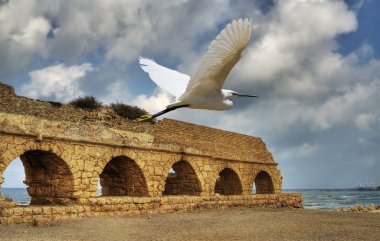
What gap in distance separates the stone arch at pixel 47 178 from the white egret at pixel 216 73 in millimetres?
6273

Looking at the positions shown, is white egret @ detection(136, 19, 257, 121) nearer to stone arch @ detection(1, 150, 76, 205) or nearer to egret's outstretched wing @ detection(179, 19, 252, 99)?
egret's outstretched wing @ detection(179, 19, 252, 99)

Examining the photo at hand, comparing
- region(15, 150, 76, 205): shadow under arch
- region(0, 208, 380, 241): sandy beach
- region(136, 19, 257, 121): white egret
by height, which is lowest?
region(0, 208, 380, 241): sandy beach

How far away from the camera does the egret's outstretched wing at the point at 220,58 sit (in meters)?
4.43

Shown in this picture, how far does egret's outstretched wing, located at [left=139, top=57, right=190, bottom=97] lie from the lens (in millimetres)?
5610

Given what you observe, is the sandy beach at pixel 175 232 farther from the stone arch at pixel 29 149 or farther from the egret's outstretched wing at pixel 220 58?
the egret's outstretched wing at pixel 220 58

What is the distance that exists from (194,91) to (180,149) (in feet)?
29.8

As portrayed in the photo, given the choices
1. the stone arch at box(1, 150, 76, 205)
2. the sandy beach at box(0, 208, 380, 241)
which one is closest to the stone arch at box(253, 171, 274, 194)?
the sandy beach at box(0, 208, 380, 241)

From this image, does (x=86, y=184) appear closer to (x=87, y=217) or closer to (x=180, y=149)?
(x=87, y=217)

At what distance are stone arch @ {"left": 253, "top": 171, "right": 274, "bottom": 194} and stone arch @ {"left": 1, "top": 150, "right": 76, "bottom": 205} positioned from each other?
1050 centimetres

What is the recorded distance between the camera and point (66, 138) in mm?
10570

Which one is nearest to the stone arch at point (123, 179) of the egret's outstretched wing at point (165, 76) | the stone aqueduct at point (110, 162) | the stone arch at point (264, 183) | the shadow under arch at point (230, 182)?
the stone aqueduct at point (110, 162)

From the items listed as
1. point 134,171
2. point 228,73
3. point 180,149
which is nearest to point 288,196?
point 180,149

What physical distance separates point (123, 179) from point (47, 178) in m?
2.67

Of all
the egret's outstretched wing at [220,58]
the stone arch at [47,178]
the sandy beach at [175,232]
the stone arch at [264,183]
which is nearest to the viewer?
the egret's outstretched wing at [220,58]
